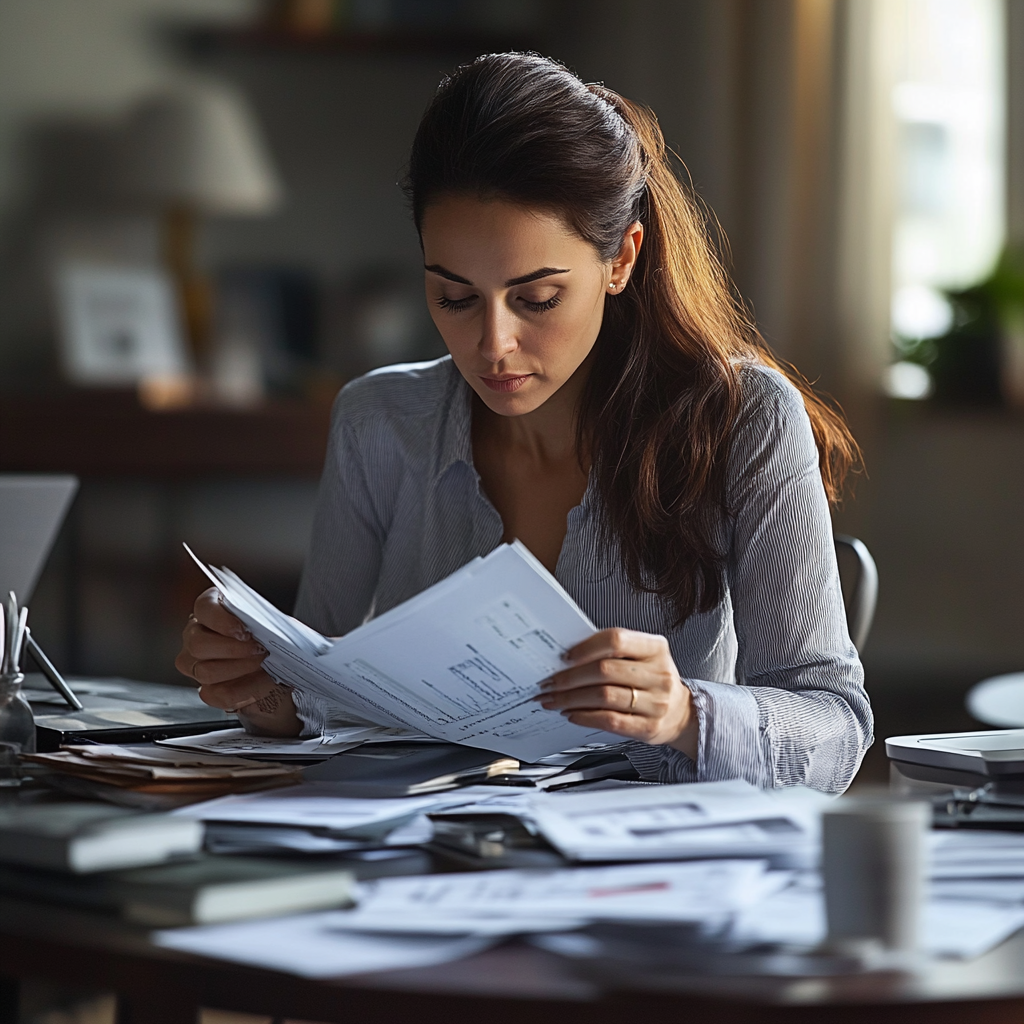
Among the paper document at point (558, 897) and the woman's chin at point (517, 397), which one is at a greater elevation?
the woman's chin at point (517, 397)

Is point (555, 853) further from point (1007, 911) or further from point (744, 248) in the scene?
point (744, 248)

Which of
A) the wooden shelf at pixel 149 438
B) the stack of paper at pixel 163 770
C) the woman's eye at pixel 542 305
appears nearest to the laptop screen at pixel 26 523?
the stack of paper at pixel 163 770

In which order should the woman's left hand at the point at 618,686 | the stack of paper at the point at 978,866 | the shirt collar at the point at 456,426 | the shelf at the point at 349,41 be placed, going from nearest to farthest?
the stack of paper at the point at 978,866
the woman's left hand at the point at 618,686
the shirt collar at the point at 456,426
the shelf at the point at 349,41

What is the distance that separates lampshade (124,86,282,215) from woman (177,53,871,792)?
2146 mm

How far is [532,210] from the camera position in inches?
47.3

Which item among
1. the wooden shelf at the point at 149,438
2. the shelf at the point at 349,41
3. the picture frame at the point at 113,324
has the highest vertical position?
the shelf at the point at 349,41

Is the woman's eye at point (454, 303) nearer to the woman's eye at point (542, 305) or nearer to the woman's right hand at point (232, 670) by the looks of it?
the woman's eye at point (542, 305)

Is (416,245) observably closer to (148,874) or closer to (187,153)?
(187,153)

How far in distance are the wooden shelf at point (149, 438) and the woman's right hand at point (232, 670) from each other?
2.30m

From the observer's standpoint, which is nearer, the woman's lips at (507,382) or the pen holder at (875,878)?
the pen holder at (875,878)

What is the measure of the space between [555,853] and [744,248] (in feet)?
11.1

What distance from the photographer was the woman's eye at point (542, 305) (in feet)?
3.95

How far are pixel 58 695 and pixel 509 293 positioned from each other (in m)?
0.60

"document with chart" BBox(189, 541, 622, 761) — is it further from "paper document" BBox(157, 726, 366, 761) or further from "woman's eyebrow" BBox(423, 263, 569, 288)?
"woman's eyebrow" BBox(423, 263, 569, 288)
